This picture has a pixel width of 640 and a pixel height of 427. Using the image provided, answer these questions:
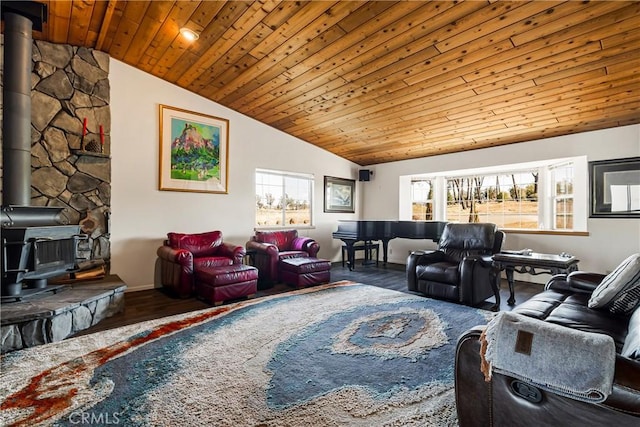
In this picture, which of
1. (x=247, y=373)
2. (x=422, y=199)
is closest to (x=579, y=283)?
(x=247, y=373)

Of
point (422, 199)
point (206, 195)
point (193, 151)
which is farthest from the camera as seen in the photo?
point (422, 199)

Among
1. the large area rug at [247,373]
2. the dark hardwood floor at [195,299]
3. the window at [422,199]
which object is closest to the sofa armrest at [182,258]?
the dark hardwood floor at [195,299]

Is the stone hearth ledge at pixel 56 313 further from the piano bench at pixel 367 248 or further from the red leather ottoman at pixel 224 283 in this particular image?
the piano bench at pixel 367 248

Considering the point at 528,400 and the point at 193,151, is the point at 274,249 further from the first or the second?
the point at 528,400

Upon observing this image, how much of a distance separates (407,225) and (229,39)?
430 cm

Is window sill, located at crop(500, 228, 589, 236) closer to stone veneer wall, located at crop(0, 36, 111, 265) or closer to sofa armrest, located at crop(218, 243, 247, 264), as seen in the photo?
sofa armrest, located at crop(218, 243, 247, 264)

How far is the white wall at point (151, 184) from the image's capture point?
4258mm

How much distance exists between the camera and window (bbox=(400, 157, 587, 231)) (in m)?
4.86

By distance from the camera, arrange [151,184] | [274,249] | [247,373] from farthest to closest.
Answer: [274,249] < [151,184] < [247,373]

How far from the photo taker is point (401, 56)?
3.40 m

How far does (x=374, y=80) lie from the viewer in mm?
3930

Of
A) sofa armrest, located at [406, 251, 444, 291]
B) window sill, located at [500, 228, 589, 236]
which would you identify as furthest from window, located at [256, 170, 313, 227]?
window sill, located at [500, 228, 589, 236]

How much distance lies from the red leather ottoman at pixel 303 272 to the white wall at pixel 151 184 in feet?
3.76

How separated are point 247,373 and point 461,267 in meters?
2.76
